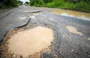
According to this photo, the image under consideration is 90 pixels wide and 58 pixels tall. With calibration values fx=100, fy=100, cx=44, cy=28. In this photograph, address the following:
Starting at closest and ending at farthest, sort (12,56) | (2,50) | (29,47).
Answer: (12,56) → (2,50) → (29,47)

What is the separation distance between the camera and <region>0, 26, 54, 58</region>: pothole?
489 centimetres

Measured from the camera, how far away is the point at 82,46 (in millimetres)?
5398

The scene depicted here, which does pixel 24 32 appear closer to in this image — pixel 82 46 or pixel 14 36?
pixel 14 36

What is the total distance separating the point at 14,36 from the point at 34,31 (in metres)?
1.52

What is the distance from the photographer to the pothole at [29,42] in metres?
4.89

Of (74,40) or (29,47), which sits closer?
(29,47)

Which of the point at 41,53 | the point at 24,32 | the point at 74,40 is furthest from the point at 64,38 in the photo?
the point at 24,32

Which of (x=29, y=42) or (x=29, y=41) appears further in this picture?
Result: (x=29, y=41)

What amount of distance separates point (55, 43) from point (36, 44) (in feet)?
3.46

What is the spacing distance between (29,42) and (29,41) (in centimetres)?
13

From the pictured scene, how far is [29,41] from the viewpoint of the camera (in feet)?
19.2

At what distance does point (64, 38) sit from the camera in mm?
6230

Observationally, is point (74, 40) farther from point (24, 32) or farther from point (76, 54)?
point (24, 32)

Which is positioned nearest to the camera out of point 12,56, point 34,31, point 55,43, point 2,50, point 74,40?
point 12,56
